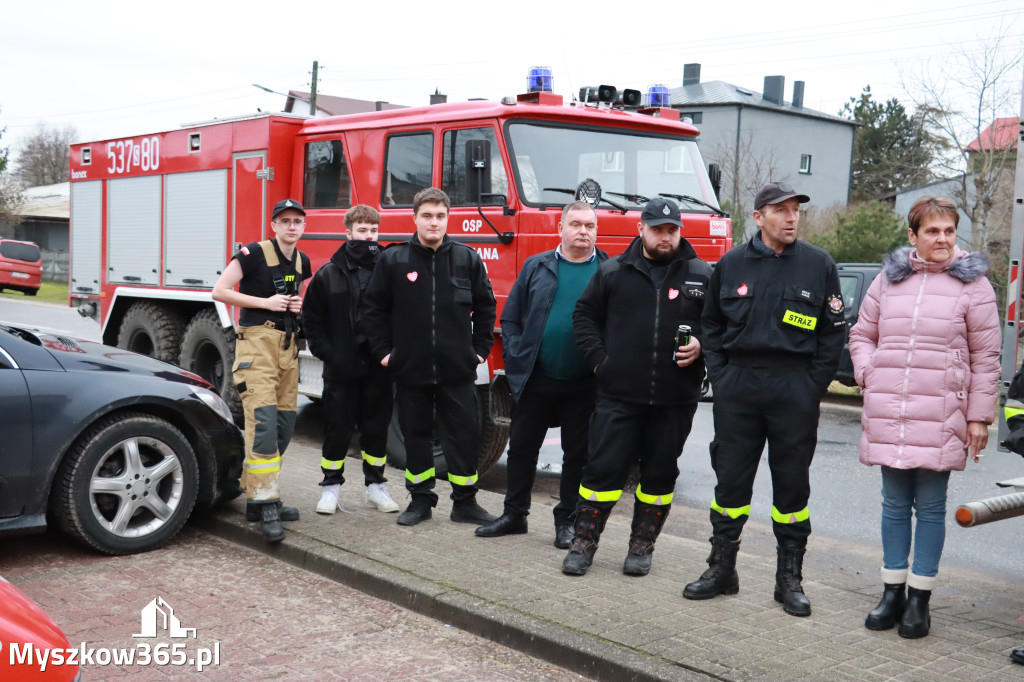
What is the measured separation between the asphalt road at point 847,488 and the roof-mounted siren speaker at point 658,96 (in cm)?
313

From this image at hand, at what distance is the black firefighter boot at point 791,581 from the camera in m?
4.64

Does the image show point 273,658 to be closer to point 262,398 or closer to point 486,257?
point 262,398

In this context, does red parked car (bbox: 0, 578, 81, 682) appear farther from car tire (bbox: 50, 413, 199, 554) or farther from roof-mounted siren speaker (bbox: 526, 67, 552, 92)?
roof-mounted siren speaker (bbox: 526, 67, 552, 92)

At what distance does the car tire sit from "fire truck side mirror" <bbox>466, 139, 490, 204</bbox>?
290 cm

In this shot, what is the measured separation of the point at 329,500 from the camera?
6.46m

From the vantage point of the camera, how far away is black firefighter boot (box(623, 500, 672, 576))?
5.24 metres

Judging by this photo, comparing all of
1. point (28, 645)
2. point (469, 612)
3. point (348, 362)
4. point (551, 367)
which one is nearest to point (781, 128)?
point (348, 362)

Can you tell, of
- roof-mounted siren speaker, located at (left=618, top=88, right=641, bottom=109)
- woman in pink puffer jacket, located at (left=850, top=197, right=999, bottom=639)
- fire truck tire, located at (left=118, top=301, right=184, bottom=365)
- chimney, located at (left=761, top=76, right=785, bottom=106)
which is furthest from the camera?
chimney, located at (left=761, top=76, right=785, bottom=106)

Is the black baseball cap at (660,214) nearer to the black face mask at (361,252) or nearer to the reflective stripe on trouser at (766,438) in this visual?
the reflective stripe on trouser at (766,438)

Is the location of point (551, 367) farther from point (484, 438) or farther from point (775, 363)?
point (484, 438)

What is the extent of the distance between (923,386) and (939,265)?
0.53 meters

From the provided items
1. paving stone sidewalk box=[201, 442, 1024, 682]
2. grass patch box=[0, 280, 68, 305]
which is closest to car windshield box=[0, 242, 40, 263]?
grass patch box=[0, 280, 68, 305]

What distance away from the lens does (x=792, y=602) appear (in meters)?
4.65

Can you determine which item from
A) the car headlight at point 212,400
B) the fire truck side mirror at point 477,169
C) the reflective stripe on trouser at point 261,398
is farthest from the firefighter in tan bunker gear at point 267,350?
the fire truck side mirror at point 477,169
